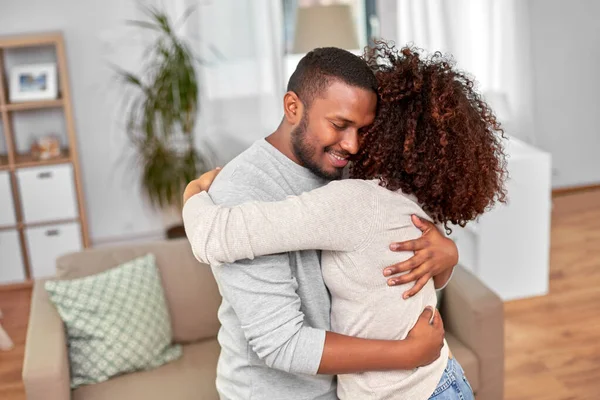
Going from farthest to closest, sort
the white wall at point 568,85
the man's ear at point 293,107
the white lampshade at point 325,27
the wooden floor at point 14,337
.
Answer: the white wall at point 568,85
the white lampshade at point 325,27
the wooden floor at point 14,337
the man's ear at point 293,107

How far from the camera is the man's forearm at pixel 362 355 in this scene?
1406 mm

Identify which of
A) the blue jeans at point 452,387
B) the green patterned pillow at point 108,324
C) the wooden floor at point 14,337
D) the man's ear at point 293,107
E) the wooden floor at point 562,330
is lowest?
the wooden floor at point 562,330

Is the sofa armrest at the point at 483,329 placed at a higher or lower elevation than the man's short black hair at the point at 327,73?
lower

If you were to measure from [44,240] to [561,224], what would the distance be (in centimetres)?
313

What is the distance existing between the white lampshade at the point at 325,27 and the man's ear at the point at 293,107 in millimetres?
2606

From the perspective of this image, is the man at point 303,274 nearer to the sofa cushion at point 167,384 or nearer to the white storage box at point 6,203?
the sofa cushion at point 167,384

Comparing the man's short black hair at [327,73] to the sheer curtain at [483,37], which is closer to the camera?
the man's short black hair at [327,73]

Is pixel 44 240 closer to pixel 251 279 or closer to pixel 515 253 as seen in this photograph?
pixel 515 253

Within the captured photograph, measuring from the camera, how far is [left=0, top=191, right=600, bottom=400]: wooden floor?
3.23 meters

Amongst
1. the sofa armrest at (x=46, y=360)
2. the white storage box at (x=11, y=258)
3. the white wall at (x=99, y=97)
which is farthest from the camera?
the white wall at (x=99, y=97)

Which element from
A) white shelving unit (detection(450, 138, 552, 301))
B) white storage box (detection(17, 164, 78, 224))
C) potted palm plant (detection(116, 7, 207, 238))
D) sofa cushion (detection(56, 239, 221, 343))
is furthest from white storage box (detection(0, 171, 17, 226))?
white shelving unit (detection(450, 138, 552, 301))

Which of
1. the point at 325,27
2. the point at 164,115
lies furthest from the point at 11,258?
the point at 325,27

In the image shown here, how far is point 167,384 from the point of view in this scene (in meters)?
2.57

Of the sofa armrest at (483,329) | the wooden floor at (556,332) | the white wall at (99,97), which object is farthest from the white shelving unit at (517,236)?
the white wall at (99,97)
